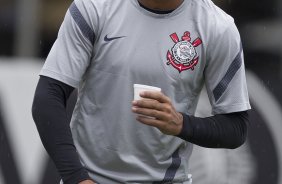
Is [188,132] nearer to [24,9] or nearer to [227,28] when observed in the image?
[227,28]

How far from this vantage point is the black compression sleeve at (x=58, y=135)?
4035mm

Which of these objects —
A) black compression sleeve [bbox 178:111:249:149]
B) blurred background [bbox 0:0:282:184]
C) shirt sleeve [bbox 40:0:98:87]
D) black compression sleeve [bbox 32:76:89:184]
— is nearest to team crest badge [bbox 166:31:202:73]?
black compression sleeve [bbox 178:111:249:149]

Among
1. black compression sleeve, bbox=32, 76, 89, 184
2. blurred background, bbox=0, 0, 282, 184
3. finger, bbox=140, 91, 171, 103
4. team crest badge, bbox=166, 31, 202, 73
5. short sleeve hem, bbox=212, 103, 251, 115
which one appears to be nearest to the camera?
finger, bbox=140, 91, 171, 103

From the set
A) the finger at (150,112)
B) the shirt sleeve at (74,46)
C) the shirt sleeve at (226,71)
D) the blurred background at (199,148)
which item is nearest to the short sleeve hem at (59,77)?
the shirt sleeve at (74,46)

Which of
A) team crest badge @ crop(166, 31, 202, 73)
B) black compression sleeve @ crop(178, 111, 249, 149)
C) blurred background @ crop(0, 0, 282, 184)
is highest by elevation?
team crest badge @ crop(166, 31, 202, 73)

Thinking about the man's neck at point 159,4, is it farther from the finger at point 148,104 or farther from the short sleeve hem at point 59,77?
the finger at point 148,104

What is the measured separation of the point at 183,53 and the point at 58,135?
2.23 ft

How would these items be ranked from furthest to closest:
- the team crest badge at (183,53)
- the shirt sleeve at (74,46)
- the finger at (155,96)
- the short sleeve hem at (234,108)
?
the short sleeve hem at (234,108) < the team crest badge at (183,53) < the shirt sleeve at (74,46) < the finger at (155,96)

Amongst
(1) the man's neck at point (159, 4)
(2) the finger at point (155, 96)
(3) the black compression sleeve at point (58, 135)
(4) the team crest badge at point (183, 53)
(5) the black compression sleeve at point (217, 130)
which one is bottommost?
(5) the black compression sleeve at point (217, 130)

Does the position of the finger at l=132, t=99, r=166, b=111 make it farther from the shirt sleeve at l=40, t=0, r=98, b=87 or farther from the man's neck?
the man's neck

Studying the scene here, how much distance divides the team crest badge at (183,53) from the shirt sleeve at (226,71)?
7 cm

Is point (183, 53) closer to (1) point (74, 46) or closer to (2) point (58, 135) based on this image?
(1) point (74, 46)

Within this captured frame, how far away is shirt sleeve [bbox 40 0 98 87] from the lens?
4.15 metres

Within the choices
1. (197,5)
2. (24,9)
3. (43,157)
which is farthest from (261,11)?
(197,5)
